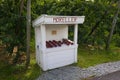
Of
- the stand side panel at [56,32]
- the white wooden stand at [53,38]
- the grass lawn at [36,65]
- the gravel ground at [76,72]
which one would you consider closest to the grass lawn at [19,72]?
the grass lawn at [36,65]

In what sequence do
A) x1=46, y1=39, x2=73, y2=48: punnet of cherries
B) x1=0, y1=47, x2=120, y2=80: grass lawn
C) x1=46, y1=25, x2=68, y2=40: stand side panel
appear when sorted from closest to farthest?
x1=0, y1=47, x2=120, y2=80: grass lawn, x1=46, y1=39, x2=73, y2=48: punnet of cherries, x1=46, y1=25, x2=68, y2=40: stand side panel

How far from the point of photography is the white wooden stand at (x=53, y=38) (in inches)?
307

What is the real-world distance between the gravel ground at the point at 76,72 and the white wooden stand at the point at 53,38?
1.37ft

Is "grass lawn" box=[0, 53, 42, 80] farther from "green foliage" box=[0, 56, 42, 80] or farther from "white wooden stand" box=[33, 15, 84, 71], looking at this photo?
"white wooden stand" box=[33, 15, 84, 71]

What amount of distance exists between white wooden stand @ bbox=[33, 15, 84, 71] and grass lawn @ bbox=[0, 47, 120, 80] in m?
0.48

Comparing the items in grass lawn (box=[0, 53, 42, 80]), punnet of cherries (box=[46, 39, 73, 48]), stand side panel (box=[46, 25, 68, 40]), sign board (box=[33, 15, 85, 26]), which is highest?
sign board (box=[33, 15, 85, 26])

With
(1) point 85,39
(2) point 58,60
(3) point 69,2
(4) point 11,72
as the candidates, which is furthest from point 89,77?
(3) point 69,2

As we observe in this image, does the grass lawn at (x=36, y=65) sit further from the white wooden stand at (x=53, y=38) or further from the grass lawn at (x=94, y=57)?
the white wooden stand at (x=53, y=38)

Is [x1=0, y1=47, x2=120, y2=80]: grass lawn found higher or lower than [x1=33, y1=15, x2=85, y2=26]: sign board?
lower

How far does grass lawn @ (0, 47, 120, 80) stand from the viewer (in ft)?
26.2

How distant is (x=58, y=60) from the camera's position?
337 inches

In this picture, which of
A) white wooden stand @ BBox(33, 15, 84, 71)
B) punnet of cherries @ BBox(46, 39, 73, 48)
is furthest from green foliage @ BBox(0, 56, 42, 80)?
punnet of cherries @ BBox(46, 39, 73, 48)

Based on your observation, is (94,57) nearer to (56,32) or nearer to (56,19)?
(56,32)

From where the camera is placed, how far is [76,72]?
807 cm
